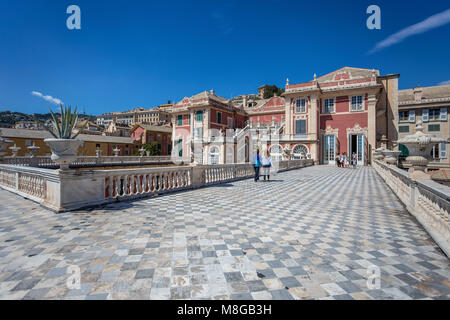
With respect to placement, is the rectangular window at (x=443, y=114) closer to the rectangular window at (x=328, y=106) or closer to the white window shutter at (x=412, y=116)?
the white window shutter at (x=412, y=116)

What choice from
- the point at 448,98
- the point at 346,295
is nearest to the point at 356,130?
the point at 448,98

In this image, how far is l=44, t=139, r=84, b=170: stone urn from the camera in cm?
527

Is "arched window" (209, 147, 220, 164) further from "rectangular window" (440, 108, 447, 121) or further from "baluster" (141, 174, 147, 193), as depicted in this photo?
"rectangular window" (440, 108, 447, 121)

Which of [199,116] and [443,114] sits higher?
[199,116]

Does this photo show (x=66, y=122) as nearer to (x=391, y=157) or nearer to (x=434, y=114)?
(x=391, y=157)

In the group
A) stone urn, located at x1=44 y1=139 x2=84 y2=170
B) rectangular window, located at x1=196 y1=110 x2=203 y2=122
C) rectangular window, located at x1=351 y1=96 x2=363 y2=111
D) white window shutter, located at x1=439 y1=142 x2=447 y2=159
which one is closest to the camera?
stone urn, located at x1=44 y1=139 x2=84 y2=170

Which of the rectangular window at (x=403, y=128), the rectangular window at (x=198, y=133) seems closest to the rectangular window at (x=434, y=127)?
the rectangular window at (x=403, y=128)

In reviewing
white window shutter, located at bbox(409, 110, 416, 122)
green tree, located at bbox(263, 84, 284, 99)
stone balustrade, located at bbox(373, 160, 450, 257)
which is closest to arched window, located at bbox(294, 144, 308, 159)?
white window shutter, located at bbox(409, 110, 416, 122)

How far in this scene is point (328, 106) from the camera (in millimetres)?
29047

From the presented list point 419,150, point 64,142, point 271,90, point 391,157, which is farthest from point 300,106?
point 271,90

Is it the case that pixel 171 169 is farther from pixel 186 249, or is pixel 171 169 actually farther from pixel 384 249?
pixel 384 249

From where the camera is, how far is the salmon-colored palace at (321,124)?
1041 inches

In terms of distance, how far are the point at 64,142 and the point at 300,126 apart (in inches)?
1131

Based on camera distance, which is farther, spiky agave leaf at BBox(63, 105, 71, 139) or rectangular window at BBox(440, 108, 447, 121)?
rectangular window at BBox(440, 108, 447, 121)
